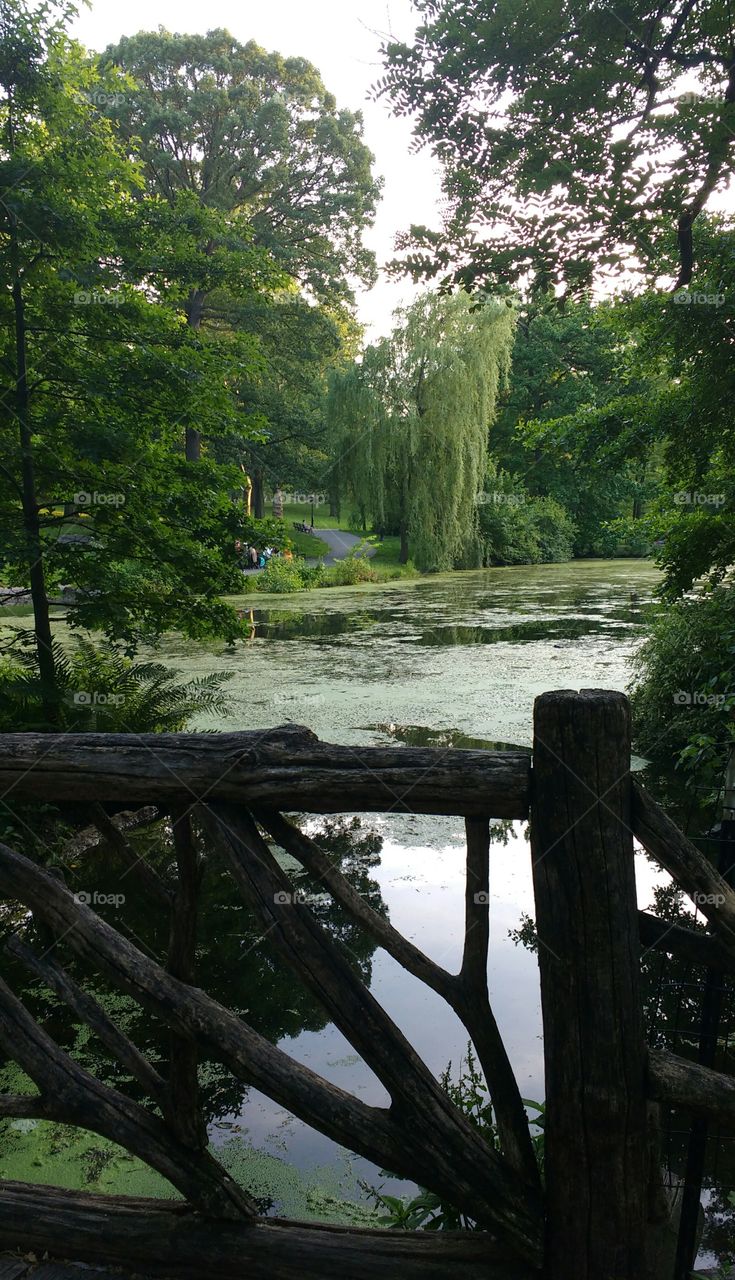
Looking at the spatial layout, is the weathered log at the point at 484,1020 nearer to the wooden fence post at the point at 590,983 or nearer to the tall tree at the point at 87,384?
the wooden fence post at the point at 590,983

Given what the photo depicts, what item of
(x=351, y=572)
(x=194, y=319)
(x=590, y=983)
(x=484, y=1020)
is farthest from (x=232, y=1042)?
(x=194, y=319)

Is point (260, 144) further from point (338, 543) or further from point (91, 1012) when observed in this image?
point (91, 1012)

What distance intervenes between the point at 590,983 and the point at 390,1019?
0.39 metres

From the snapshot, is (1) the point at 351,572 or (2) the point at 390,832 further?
(1) the point at 351,572

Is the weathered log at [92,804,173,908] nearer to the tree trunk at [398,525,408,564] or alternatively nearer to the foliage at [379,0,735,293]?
the foliage at [379,0,735,293]

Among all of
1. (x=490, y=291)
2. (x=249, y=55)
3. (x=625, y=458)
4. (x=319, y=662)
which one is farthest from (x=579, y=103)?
(x=249, y=55)

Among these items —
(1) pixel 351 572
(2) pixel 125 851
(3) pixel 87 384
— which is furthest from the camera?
(1) pixel 351 572

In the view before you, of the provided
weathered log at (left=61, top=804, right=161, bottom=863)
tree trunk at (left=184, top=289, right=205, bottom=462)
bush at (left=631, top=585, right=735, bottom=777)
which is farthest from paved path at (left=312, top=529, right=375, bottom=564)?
weathered log at (left=61, top=804, right=161, bottom=863)

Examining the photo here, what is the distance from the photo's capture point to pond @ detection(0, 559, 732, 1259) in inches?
120

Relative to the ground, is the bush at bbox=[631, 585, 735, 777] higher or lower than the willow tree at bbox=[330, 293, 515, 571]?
lower

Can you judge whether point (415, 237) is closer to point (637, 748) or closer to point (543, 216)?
point (543, 216)

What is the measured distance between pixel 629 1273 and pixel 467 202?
488 centimetres

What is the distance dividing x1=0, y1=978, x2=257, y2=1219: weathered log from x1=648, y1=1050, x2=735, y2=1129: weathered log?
0.89 metres

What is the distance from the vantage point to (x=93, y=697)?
674 centimetres
